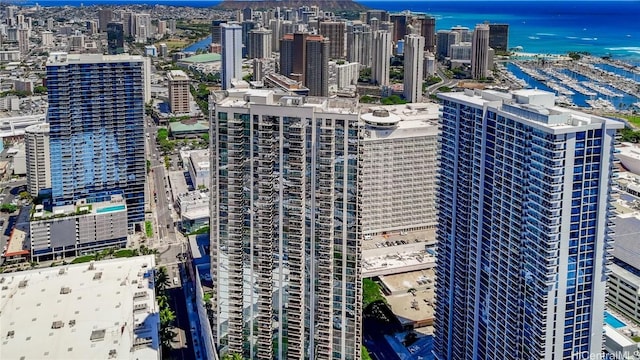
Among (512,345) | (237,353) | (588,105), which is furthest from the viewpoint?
(588,105)

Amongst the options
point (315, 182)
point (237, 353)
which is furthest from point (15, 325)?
point (315, 182)

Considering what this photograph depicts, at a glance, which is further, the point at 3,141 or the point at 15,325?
the point at 3,141

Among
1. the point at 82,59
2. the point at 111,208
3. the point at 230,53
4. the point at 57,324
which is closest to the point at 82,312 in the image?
the point at 57,324

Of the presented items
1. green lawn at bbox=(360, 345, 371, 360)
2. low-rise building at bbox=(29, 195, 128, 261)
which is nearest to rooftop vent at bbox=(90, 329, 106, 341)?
green lawn at bbox=(360, 345, 371, 360)

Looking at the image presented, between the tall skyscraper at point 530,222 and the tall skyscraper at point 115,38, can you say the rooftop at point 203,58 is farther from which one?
the tall skyscraper at point 530,222

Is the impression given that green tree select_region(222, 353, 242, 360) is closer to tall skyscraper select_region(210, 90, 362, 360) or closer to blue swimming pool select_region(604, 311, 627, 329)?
tall skyscraper select_region(210, 90, 362, 360)

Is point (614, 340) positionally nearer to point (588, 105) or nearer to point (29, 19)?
point (588, 105)
